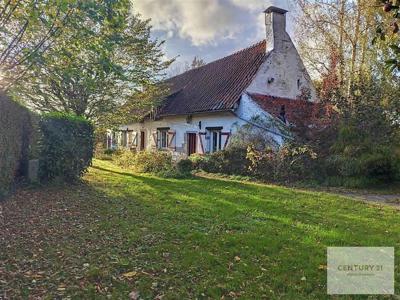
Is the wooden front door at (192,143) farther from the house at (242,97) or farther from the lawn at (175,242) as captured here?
the lawn at (175,242)

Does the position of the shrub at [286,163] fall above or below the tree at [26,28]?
below

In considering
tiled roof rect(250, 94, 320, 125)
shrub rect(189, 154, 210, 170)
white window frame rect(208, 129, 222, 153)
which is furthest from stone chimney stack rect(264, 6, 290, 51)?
shrub rect(189, 154, 210, 170)

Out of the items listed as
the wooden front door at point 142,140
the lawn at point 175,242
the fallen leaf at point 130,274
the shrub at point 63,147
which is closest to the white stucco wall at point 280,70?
the shrub at point 63,147

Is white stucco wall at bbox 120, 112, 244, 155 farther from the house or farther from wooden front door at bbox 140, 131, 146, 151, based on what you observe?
wooden front door at bbox 140, 131, 146, 151

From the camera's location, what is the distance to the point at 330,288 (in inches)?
147

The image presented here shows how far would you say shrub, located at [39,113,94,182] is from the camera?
362 inches

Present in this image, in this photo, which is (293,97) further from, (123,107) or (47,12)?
(47,12)

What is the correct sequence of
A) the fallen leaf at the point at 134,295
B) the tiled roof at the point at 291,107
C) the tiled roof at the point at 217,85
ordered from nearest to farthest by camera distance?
the fallen leaf at the point at 134,295 → the tiled roof at the point at 291,107 → the tiled roof at the point at 217,85

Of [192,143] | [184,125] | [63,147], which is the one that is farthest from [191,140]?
[63,147]

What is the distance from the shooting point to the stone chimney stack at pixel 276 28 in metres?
17.0

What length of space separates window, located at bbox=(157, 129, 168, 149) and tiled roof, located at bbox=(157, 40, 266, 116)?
4.53 ft

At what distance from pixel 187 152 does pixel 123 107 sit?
450cm

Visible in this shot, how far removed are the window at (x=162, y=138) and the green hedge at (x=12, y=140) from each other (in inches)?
521

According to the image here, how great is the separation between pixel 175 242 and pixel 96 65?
4.12 metres
